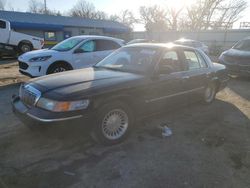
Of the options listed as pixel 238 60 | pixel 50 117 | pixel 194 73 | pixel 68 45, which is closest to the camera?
pixel 50 117

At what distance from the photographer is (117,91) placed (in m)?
3.80

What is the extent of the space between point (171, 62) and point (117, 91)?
5.31 feet

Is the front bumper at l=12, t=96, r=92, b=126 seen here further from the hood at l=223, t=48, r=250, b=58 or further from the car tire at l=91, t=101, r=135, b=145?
the hood at l=223, t=48, r=250, b=58

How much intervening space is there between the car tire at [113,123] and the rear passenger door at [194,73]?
1.68m

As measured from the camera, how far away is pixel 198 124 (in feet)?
16.4

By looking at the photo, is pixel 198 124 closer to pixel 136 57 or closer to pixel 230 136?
pixel 230 136

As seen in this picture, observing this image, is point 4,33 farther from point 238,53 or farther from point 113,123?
point 113,123

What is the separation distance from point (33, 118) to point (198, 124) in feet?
10.5

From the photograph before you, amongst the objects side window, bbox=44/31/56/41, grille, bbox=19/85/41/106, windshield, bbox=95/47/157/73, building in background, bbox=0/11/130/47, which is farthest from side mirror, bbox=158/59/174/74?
side window, bbox=44/31/56/41

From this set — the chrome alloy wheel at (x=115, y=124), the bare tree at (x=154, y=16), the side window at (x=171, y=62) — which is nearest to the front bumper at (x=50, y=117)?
the chrome alloy wheel at (x=115, y=124)

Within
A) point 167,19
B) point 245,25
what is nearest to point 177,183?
point 245,25

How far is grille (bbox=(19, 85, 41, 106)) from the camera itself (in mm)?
3574

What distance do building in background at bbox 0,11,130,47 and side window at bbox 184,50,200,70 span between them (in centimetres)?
2616

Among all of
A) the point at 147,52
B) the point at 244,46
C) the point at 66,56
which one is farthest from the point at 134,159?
the point at 244,46
